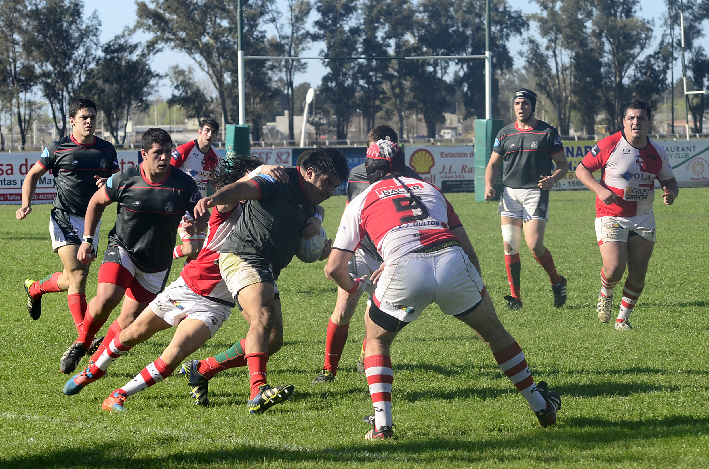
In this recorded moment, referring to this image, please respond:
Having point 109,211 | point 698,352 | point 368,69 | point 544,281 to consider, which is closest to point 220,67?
point 368,69

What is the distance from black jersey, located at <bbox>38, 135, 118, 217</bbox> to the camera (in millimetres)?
7742

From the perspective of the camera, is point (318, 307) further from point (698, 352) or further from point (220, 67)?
point (220, 67)

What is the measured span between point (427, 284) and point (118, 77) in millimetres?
59619

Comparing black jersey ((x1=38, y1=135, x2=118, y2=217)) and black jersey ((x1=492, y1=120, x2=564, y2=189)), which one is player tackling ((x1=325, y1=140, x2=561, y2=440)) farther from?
black jersey ((x1=492, y1=120, x2=564, y2=189))

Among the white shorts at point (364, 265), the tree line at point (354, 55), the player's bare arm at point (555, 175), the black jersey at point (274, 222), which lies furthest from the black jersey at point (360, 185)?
the tree line at point (354, 55)

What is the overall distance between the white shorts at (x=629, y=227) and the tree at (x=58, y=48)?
177 ft

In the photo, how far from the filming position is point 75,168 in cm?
774

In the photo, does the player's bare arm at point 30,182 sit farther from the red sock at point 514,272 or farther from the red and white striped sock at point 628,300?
the red and white striped sock at point 628,300

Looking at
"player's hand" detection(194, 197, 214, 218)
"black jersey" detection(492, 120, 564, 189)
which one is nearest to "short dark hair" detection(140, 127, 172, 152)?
"player's hand" detection(194, 197, 214, 218)

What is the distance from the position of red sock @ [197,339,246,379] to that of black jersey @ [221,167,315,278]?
71cm

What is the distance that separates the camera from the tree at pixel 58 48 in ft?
187

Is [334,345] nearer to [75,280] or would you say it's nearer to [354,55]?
[75,280]

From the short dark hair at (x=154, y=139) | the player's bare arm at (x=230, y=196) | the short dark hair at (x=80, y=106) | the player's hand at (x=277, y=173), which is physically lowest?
the player's bare arm at (x=230, y=196)

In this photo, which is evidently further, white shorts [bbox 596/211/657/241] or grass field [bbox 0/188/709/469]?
white shorts [bbox 596/211/657/241]
